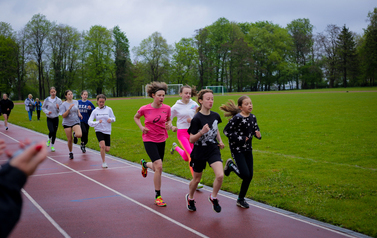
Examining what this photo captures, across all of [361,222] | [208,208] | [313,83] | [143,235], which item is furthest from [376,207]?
[313,83]

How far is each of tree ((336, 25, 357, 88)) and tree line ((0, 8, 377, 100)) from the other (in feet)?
0.64

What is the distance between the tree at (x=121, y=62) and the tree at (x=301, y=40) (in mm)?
41558

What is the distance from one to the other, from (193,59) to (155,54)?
9.09 m

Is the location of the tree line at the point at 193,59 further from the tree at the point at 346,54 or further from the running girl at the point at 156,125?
the running girl at the point at 156,125

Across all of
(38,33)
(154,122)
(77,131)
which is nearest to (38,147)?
(154,122)

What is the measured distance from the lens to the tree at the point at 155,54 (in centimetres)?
7712

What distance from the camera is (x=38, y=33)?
66.9 meters

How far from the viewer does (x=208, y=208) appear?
5.91 m

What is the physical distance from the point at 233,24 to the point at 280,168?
77.5m

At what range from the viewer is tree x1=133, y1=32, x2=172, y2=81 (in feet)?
253

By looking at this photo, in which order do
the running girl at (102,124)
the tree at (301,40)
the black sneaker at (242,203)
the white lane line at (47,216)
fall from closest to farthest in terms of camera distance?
1. the white lane line at (47,216)
2. the black sneaker at (242,203)
3. the running girl at (102,124)
4. the tree at (301,40)

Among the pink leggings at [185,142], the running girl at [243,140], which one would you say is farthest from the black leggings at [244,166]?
the pink leggings at [185,142]

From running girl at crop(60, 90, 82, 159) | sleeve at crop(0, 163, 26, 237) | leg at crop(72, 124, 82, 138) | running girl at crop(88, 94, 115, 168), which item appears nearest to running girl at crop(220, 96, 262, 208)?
running girl at crop(88, 94, 115, 168)

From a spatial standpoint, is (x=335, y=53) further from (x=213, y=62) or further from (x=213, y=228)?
(x=213, y=228)
